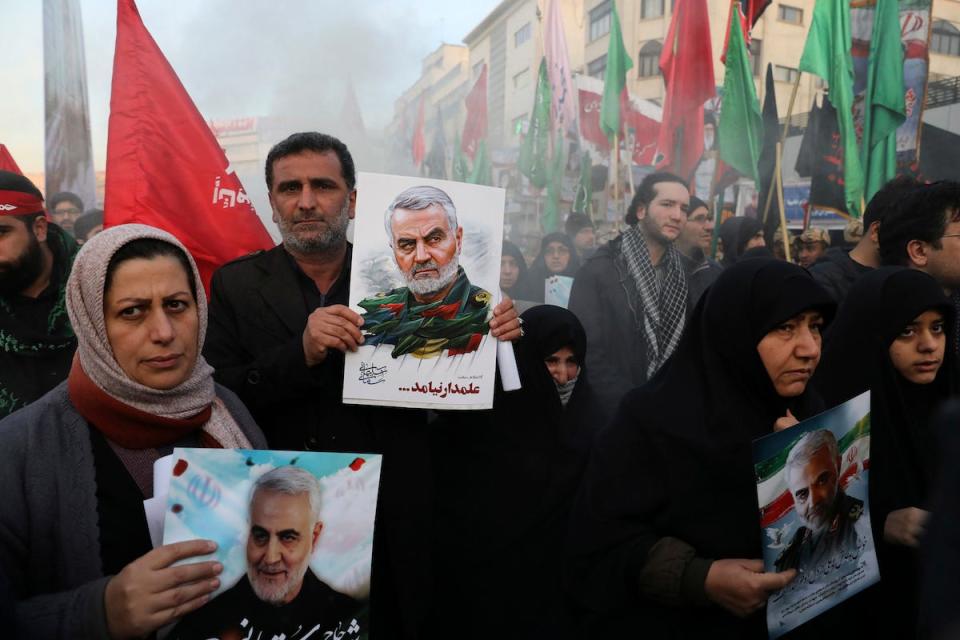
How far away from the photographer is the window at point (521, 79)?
3112cm

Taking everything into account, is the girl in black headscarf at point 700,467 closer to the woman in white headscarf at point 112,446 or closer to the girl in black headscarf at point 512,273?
the woman in white headscarf at point 112,446

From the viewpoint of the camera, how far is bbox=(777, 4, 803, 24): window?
31688mm

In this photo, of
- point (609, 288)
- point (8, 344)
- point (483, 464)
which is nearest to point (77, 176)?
point (8, 344)

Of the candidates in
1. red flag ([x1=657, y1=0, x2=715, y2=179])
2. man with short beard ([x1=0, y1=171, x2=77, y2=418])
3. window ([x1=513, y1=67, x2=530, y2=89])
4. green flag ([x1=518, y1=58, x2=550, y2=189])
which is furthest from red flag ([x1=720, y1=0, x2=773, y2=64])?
window ([x1=513, y1=67, x2=530, y2=89])

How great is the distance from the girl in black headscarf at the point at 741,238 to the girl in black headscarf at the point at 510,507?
13.3ft

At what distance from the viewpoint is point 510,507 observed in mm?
2570

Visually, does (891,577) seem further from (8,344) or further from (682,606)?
(8,344)

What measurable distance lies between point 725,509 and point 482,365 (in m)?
0.69

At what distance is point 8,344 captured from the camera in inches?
99.2

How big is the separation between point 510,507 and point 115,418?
4.90 feet

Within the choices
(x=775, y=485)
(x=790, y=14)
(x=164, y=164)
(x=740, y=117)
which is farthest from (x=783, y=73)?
(x=775, y=485)

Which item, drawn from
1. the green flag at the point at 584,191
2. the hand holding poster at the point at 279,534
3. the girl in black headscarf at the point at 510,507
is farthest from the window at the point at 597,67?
the hand holding poster at the point at 279,534

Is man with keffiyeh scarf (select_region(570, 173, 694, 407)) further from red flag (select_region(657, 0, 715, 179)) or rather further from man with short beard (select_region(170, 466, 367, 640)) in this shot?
red flag (select_region(657, 0, 715, 179))

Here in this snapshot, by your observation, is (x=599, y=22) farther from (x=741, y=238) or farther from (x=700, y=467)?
(x=700, y=467)
